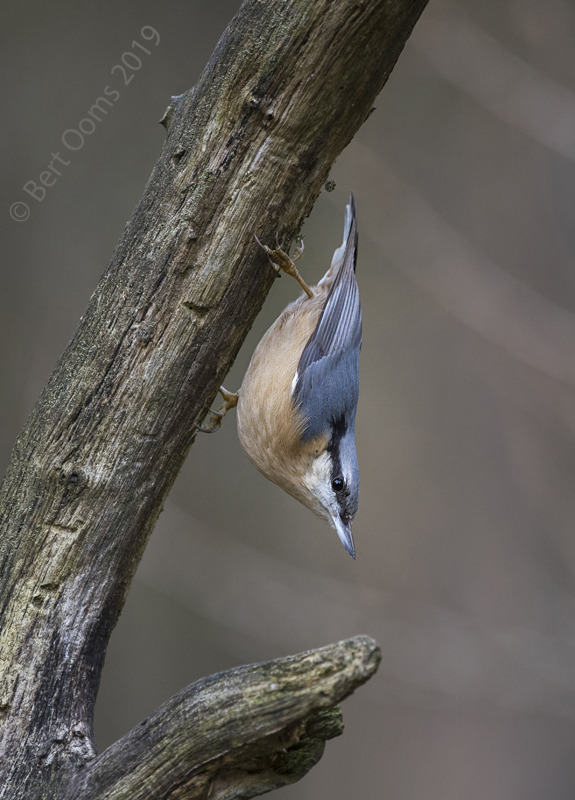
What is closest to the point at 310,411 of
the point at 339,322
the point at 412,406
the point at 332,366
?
the point at 332,366

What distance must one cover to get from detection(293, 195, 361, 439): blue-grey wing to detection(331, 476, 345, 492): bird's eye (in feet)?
0.59

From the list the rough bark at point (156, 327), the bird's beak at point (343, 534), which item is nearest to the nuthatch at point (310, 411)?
the bird's beak at point (343, 534)

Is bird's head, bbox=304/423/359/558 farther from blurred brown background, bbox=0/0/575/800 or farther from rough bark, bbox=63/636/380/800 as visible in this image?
blurred brown background, bbox=0/0/575/800

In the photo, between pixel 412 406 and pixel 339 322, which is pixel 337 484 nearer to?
pixel 339 322

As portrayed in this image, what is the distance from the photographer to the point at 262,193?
5.15 ft

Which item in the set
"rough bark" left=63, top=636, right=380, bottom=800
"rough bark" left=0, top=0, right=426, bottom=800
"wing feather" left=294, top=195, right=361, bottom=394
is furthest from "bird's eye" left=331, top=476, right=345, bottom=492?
"rough bark" left=63, top=636, right=380, bottom=800

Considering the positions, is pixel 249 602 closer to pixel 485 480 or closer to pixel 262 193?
pixel 485 480

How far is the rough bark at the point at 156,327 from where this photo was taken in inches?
58.5

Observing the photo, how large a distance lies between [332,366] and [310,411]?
7.3 inches

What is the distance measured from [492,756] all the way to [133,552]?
114 inches

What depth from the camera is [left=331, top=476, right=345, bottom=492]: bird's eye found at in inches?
86.8

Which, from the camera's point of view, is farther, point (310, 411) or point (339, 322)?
point (339, 322)

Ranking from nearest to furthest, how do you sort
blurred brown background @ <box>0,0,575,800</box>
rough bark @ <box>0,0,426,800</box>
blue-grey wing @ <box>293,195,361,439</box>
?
rough bark @ <box>0,0,426,800</box> → blue-grey wing @ <box>293,195,361,439</box> → blurred brown background @ <box>0,0,575,800</box>

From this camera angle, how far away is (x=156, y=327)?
157 centimetres
